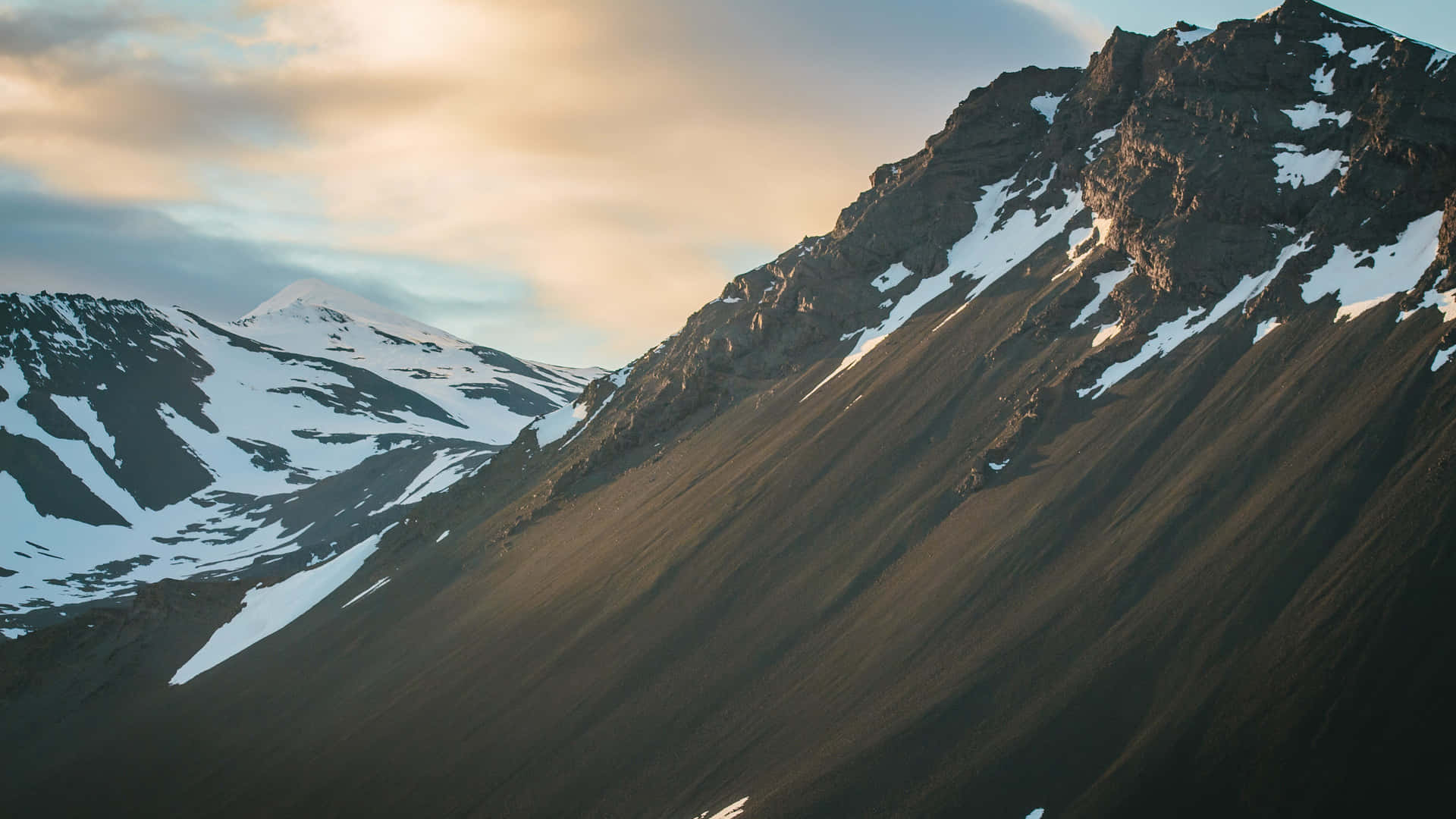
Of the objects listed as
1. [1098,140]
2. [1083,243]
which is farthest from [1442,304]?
[1098,140]

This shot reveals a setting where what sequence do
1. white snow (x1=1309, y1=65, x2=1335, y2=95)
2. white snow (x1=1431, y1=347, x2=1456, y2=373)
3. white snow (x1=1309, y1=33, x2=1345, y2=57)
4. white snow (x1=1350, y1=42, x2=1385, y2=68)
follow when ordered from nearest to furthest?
white snow (x1=1431, y1=347, x2=1456, y2=373) < white snow (x1=1350, y1=42, x2=1385, y2=68) < white snow (x1=1309, y1=65, x2=1335, y2=95) < white snow (x1=1309, y1=33, x2=1345, y2=57)

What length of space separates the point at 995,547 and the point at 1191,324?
2256cm

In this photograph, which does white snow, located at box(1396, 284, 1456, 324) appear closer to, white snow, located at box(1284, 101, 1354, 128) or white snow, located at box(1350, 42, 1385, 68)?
white snow, located at box(1284, 101, 1354, 128)

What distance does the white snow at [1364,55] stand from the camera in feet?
249

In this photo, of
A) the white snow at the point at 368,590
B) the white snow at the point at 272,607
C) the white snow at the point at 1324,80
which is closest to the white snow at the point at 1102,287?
the white snow at the point at 1324,80

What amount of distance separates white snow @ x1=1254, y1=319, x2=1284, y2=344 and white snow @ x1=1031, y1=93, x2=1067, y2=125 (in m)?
49.7

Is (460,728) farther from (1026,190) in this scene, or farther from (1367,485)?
(1026,190)

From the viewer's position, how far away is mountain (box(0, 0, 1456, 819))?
45.4m

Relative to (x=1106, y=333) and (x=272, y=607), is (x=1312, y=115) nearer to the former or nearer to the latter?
(x=1106, y=333)

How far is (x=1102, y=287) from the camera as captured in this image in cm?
8100

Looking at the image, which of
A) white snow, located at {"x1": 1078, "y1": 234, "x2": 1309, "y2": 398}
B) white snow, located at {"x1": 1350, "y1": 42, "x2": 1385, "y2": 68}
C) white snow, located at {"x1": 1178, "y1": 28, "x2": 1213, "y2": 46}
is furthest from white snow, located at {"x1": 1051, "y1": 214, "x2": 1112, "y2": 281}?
white snow, located at {"x1": 1350, "y1": 42, "x2": 1385, "y2": 68}

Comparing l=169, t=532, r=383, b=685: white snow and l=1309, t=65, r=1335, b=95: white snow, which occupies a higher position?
l=169, t=532, r=383, b=685: white snow

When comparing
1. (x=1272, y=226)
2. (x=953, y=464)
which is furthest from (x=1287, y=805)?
(x=1272, y=226)

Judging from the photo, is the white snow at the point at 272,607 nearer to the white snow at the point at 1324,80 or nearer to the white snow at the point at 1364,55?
the white snow at the point at 1324,80
